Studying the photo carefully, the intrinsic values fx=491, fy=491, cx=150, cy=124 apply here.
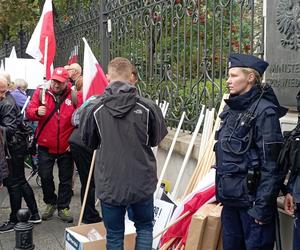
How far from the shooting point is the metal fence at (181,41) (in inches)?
214

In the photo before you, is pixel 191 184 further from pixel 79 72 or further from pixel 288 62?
pixel 79 72

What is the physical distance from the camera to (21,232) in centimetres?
380

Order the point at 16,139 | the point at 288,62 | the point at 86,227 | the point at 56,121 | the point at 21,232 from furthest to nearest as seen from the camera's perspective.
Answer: the point at 56,121 < the point at 16,139 < the point at 86,227 < the point at 288,62 < the point at 21,232

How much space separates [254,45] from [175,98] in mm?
1765

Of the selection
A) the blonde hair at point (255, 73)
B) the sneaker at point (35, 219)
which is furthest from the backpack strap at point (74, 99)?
the blonde hair at point (255, 73)

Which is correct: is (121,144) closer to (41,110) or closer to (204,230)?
(204,230)

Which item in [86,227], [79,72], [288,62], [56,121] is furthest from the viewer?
[79,72]

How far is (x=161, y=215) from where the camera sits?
512cm

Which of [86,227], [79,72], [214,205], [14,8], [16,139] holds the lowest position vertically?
[86,227]

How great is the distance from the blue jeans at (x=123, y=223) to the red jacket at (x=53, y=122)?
81.1 inches

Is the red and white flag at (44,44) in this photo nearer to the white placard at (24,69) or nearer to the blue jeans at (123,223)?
the white placard at (24,69)

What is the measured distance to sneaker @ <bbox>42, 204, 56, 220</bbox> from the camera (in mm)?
6249

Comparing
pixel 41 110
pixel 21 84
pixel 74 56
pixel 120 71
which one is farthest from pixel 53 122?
pixel 74 56

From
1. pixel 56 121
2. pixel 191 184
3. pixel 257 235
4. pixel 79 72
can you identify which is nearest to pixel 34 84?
pixel 79 72
